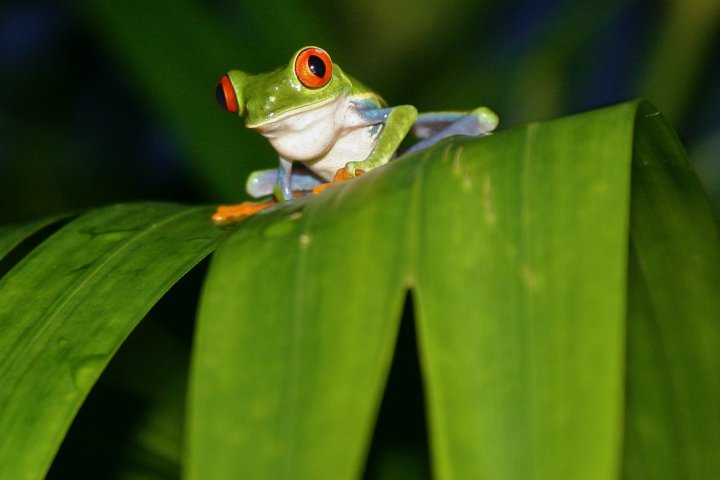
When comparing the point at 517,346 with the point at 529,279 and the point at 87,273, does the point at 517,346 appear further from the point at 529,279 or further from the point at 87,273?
the point at 87,273

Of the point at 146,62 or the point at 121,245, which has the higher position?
the point at 146,62

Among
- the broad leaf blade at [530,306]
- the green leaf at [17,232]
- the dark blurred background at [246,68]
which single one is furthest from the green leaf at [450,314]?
the dark blurred background at [246,68]

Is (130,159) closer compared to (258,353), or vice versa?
(258,353)

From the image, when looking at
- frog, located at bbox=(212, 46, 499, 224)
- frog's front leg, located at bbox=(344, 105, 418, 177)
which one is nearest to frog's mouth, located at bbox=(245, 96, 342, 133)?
frog, located at bbox=(212, 46, 499, 224)

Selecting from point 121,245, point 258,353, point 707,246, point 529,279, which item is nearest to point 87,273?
point 121,245

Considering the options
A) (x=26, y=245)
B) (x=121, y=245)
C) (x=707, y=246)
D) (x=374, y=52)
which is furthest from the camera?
(x=374, y=52)

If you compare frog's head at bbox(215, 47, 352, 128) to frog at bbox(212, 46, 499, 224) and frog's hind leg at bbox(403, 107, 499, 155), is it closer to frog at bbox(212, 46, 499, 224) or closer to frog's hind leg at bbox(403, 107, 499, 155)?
frog at bbox(212, 46, 499, 224)
